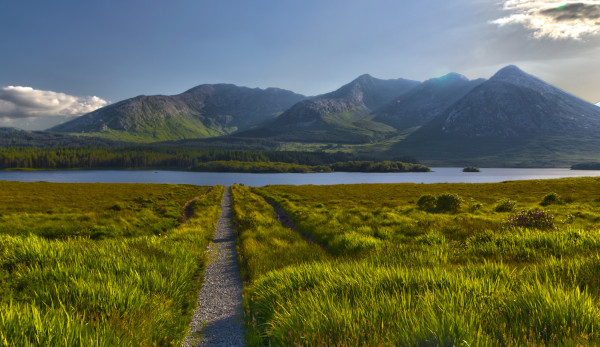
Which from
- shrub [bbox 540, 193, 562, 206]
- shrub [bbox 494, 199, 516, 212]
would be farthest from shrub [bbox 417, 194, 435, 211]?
shrub [bbox 540, 193, 562, 206]

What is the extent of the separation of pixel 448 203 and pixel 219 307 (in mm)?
26336

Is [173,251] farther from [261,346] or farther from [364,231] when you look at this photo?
[364,231]

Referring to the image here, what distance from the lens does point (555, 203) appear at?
27391 mm

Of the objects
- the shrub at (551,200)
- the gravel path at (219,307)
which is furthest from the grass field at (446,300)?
the shrub at (551,200)

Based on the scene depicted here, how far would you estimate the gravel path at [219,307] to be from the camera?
5547 millimetres

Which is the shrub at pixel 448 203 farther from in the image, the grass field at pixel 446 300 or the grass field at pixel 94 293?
the grass field at pixel 94 293

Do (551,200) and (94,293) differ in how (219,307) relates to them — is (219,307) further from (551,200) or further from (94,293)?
(551,200)

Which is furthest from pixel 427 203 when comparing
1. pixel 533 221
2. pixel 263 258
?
pixel 263 258

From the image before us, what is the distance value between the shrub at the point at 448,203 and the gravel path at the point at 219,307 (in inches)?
879

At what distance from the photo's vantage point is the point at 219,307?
7.18 m

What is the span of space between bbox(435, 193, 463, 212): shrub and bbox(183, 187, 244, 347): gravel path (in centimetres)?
2232

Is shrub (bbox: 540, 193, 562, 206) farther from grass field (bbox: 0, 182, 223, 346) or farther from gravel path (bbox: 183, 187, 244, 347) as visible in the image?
grass field (bbox: 0, 182, 223, 346)

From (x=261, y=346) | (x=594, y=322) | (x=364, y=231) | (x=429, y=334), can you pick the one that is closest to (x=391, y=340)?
(x=429, y=334)

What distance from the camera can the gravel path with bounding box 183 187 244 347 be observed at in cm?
555
